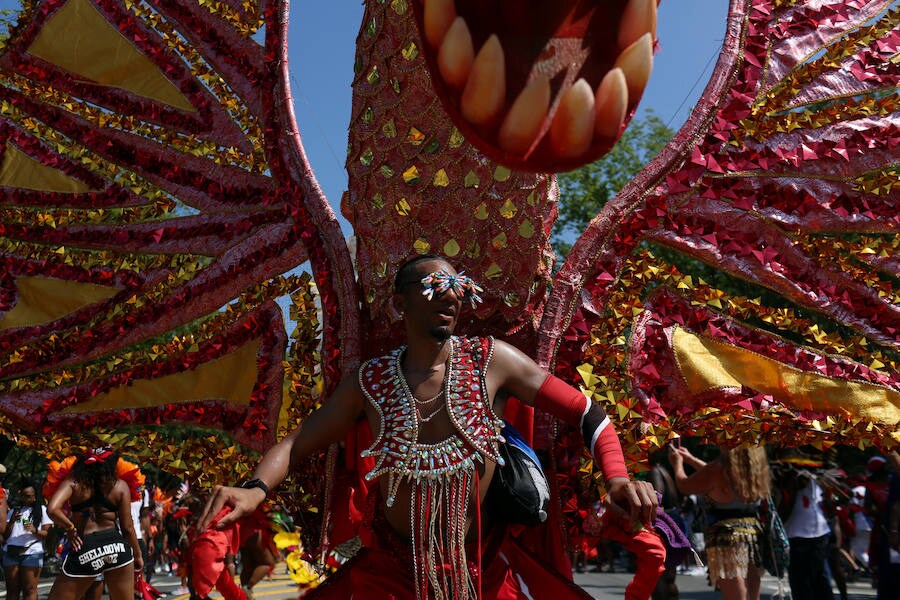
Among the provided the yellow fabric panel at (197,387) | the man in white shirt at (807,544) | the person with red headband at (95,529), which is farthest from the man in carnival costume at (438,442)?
the man in white shirt at (807,544)

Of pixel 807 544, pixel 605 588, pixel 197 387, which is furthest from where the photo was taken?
pixel 605 588

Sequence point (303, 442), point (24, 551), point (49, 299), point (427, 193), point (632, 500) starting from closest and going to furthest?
point (632, 500) → point (303, 442) → point (427, 193) → point (49, 299) → point (24, 551)

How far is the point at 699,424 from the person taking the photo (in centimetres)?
347

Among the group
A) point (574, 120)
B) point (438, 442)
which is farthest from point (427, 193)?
point (574, 120)

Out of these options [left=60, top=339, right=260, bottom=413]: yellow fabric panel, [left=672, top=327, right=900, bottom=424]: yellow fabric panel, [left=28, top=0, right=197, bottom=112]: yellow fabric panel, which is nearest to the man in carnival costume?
[left=672, top=327, right=900, bottom=424]: yellow fabric panel

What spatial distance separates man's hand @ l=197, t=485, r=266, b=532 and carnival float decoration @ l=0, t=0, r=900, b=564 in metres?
0.65

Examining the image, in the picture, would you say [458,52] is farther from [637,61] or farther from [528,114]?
[637,61]

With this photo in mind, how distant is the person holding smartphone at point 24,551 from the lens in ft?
30.7

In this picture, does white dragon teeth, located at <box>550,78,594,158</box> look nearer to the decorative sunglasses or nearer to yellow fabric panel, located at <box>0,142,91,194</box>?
the decorative sunglasses

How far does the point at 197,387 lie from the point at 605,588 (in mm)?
9360

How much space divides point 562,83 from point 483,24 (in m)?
0.23

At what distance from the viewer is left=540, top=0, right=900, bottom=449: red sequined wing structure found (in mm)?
3457

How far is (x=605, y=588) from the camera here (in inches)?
481

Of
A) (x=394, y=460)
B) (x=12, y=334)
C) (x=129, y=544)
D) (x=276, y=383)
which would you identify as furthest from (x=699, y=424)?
(x=129, y=544)
